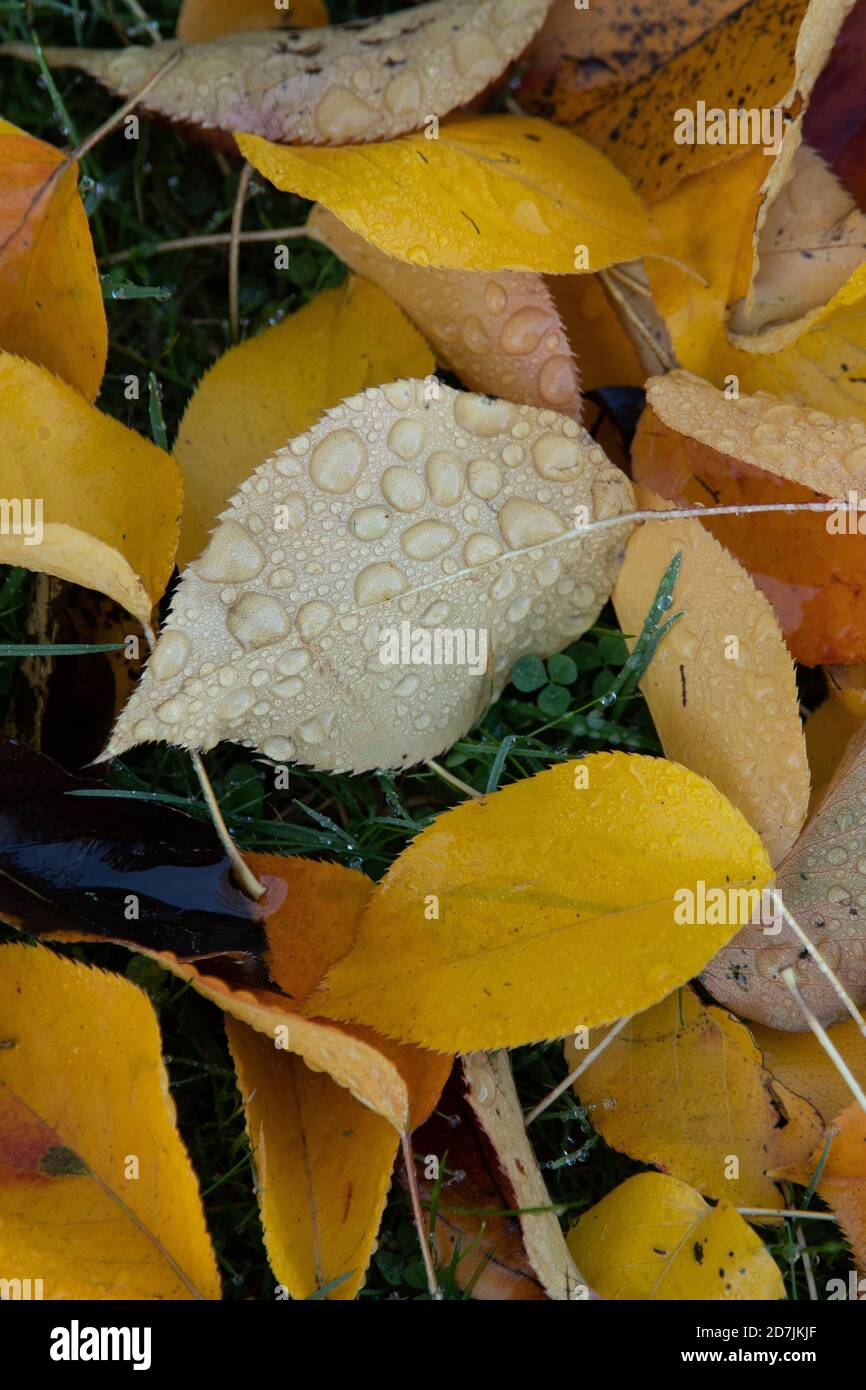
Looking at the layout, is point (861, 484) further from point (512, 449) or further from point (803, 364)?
point (512, 449)

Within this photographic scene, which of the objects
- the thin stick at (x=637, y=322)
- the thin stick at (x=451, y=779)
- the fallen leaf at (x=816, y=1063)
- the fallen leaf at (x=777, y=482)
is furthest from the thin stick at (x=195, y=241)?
the fallen leaf at (x=816, y=1063)

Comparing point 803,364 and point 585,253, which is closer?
point 585,253

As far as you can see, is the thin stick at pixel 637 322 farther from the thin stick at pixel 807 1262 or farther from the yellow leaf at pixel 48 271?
the thin stick at pixel 807 1262

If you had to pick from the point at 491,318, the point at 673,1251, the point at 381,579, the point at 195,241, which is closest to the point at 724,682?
the point at 381,579

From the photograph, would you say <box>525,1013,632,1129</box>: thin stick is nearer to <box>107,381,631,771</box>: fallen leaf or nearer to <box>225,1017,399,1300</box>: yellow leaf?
<box>225,1017,399,1300</box>: yellow leaf

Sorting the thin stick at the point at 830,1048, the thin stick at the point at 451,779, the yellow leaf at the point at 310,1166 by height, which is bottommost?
the yellow leaf at the point at 310,1166
